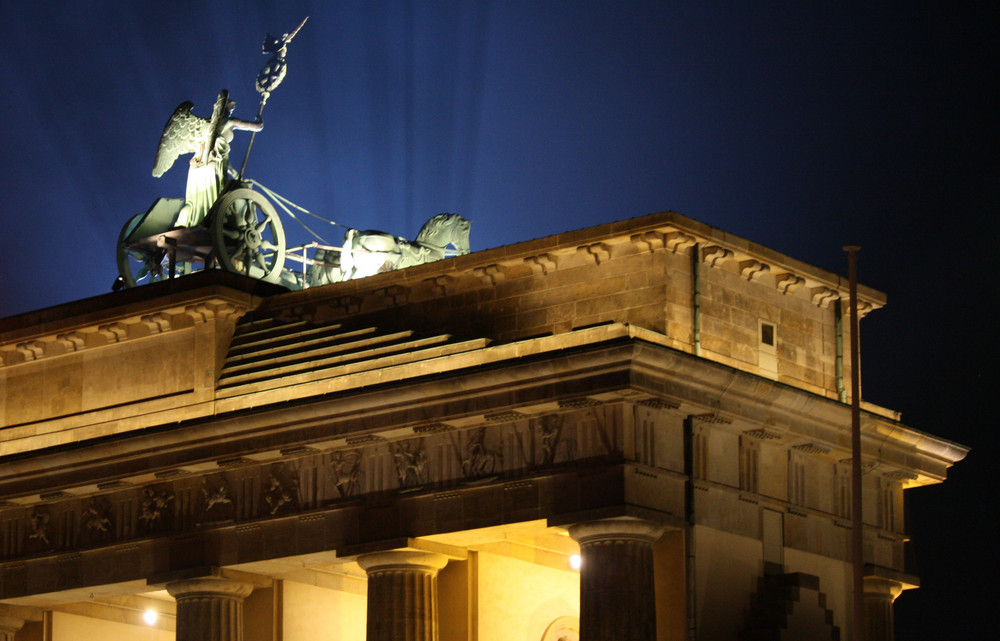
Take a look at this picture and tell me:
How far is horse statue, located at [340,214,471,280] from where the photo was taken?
45.3 meters

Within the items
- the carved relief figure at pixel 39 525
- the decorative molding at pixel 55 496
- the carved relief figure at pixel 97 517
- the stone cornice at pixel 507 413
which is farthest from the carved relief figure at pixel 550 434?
the carved relief figure at pixel 39 525

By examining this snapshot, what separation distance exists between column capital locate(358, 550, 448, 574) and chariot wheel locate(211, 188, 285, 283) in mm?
8607

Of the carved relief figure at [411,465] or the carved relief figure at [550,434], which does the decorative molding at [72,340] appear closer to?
the carved relief figure at [411,465]

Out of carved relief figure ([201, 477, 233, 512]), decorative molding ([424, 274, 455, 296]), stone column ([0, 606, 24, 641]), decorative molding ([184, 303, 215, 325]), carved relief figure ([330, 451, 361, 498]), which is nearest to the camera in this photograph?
carved relief figure ([330, 451, 361, 498])

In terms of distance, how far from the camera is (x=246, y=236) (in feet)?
152

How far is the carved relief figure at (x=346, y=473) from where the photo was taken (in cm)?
4031

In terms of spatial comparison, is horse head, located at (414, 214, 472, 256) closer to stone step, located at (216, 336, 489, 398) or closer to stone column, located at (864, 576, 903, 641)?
stone step, located at (216, 336, 489, 398)

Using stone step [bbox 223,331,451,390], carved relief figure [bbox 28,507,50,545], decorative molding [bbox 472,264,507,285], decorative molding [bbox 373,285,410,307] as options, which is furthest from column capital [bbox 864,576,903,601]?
carved relief figure [bbox 28,507,50,545]

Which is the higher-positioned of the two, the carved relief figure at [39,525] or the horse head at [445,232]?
the horse head at [445,232]

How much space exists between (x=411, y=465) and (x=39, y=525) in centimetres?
1058

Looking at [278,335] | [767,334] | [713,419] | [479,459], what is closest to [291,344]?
[278,335]

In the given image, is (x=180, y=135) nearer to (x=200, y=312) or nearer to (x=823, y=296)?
(x=200, y=312)

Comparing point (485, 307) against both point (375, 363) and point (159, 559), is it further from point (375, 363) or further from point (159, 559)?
point (159, 559)

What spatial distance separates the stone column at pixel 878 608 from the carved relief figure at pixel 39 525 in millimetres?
17875
